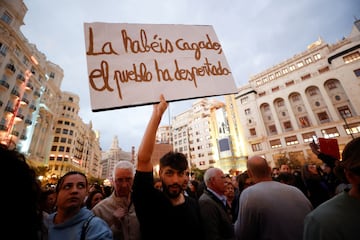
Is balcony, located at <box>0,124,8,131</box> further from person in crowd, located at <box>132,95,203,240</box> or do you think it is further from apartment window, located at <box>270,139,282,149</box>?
apartment window, located at <box>270,139,282,149</box>

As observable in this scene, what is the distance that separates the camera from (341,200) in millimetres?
1137

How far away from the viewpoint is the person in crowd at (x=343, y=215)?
1.05 metres

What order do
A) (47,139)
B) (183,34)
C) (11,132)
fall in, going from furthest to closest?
(47,139)
(11,132)
(183,34)

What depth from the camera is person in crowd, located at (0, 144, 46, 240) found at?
0.79m

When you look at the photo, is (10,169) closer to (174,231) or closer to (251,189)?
(174,231)

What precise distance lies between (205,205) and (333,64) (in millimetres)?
46410

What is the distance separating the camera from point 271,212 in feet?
7.00

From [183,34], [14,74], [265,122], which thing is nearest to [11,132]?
[14,74]

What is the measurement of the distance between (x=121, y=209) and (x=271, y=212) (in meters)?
1.98

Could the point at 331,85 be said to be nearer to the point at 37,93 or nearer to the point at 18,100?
the point at 18,100

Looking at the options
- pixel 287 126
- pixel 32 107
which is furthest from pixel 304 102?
pixel 32 107

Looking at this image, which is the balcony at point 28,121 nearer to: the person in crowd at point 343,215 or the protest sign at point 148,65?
the protest sign at point 148,65

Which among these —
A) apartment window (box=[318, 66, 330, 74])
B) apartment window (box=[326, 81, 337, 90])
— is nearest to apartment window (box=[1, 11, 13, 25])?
apartment window (box=[318, 66, 330, 74])

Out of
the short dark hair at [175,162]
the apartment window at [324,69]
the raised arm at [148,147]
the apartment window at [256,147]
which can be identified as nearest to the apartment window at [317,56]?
the apartment window at [324,69]
